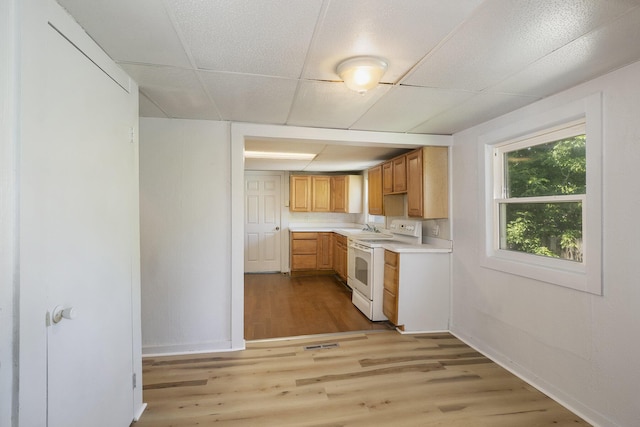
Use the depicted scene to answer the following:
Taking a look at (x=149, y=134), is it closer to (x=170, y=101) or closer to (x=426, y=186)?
(x=170, y=101)

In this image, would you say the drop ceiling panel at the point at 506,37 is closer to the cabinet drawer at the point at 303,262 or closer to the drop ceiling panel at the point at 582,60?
the drop ceiling panel at the point at 582,60

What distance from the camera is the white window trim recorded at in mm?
1696

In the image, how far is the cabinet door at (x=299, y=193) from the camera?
5.65 metres

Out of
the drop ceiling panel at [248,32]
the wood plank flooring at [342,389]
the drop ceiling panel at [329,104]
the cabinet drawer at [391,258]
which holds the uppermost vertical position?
the drop ceiling panel at [329,104]

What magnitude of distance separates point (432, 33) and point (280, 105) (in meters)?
1.22

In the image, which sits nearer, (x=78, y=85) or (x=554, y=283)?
(x=78, y=85)

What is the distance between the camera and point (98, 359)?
4.40 ft

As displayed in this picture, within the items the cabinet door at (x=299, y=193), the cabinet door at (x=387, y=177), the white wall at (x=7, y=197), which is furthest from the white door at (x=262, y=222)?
the white wall at (x=7, y=197)

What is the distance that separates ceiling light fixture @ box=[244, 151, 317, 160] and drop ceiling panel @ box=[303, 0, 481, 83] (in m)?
2.51

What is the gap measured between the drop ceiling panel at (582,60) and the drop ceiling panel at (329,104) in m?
0.86

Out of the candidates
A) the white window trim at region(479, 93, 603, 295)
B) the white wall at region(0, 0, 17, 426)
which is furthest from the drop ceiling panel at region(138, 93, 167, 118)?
the white window trim at region(479, 93, 603, 295)

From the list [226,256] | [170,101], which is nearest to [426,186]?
[226,256]

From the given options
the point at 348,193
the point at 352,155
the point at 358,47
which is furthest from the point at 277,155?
the point at 358,47

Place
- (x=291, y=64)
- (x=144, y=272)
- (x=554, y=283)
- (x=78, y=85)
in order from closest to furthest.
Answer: (x=78, y=85)
(x=291, y=64)
(x=554, y=283)
(x=144, y=272)
